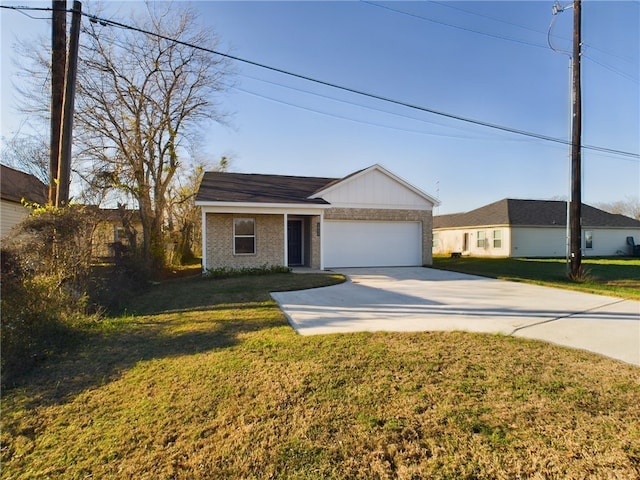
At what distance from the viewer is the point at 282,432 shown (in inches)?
110

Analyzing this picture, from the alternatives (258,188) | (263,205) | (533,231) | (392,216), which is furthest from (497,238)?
(263,205)

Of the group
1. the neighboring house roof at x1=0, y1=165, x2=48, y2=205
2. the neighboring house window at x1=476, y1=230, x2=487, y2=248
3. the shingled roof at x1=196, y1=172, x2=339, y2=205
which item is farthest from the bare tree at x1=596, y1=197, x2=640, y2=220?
the neighboring house roof at x1=0, y1=165, x2=48, y2=205

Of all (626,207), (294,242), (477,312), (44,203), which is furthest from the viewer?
(626,207)

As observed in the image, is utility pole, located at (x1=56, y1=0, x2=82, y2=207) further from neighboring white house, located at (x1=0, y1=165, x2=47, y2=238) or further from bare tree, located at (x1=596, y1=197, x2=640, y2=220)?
bare tree, located at (x1=596, y1=197, x2=640, y2=220)

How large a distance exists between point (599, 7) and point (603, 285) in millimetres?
9508

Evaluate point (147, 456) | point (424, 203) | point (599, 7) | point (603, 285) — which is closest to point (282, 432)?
point (147, 456)

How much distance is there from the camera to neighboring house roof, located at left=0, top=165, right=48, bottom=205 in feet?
52.0

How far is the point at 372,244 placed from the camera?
16266 mm

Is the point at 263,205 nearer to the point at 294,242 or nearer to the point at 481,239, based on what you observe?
the point at 294,242

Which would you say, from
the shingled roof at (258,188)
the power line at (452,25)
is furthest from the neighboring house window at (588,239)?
the shingled roof at (258,188)

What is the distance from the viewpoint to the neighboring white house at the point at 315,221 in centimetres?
1405

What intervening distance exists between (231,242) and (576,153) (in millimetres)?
12866

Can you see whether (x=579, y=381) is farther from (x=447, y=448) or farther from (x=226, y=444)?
(x=226, y=444)

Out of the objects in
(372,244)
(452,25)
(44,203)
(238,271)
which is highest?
(452,25)
